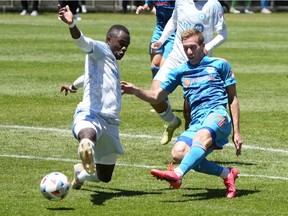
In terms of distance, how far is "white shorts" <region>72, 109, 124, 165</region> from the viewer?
9.70m

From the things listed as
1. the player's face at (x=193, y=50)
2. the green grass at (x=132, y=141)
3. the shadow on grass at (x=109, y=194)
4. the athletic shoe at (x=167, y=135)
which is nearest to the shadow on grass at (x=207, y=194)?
the green grass at (x=132, y=141)

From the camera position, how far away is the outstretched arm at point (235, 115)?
9.95 meters

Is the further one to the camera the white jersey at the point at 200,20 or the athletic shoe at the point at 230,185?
the white jersey at the point at 200,20

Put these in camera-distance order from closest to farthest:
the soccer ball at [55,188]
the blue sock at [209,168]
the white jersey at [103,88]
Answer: the soccer ball at [55,188] → the white jersey at [103,88] → the blue sock at [209,168]

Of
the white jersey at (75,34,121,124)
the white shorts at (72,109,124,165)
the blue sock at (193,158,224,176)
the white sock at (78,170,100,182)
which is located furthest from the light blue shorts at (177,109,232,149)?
the white sock at (78,170,100,182)

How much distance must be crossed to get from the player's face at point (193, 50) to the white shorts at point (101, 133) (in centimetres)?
108

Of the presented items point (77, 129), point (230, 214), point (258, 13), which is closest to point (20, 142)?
point (77, 129)

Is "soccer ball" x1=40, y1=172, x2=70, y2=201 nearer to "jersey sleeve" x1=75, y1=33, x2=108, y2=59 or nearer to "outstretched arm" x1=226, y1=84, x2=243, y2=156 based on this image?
"jersey sleeve" x1=75, y1=33, x2=108, y2=59

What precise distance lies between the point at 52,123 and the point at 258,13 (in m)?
33.0

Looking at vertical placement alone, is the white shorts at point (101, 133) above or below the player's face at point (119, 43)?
below

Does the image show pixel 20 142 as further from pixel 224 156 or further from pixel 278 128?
pixel 278 128

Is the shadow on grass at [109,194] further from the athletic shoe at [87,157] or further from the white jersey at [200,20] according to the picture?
the white jersey at [200,20]

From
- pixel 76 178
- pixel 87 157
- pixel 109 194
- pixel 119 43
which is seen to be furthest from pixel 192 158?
pixel 119 43

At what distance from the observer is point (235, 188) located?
1026 centimetres
